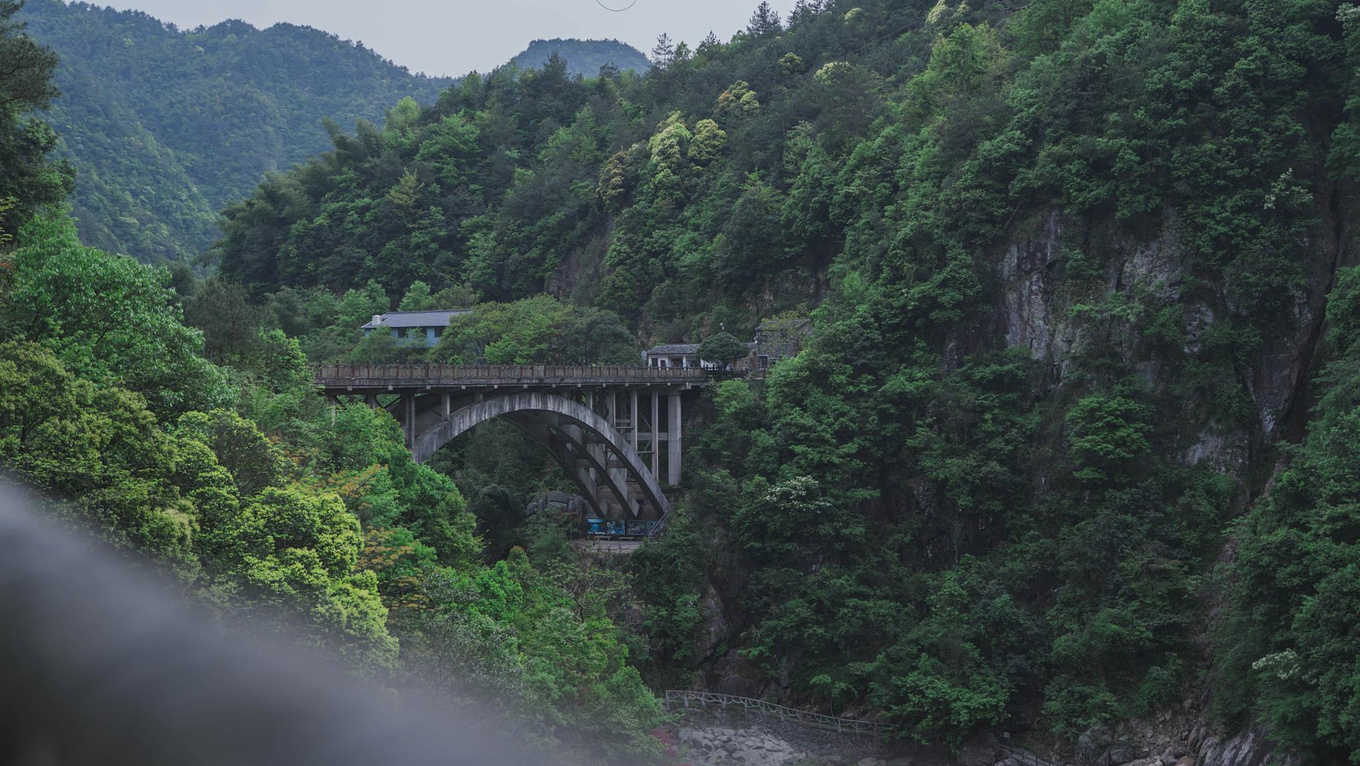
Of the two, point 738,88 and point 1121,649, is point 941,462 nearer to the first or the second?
point 1121,649

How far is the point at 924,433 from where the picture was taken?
4259 centimetres

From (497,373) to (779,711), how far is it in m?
15.0

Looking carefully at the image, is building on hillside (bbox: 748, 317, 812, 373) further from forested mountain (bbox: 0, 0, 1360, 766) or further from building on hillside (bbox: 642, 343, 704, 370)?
building on hillside (bbox: 642, 343, 704, 370)

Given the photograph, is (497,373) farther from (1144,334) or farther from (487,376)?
(1144,334)

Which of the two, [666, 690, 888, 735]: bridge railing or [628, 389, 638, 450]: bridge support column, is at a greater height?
[628, 389, 638, 450]: bridge support column

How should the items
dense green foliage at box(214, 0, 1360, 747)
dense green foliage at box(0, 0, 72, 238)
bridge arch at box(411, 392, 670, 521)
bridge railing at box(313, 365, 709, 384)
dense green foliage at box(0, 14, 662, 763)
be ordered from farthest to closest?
bridge arch at box(411, 392, 670, 521) → dense green foliage at box(214, 0, 1360, 747) → bridge railing at box(313, 365, 709, 384) → dense green foliage at box(0, 0, 72, 238) → dense green foliage at box(0, 14, 662, 763)

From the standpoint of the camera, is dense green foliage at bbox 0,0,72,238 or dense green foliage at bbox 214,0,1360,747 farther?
dense green foliage at bbox 214,0,1360,747

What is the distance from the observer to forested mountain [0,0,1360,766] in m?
22.0

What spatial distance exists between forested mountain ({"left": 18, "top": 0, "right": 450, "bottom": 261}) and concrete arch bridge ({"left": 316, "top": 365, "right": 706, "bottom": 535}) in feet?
153

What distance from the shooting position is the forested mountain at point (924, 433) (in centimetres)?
2197

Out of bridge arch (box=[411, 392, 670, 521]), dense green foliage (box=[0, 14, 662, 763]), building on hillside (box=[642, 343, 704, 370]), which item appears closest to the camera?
dense green foliage (box=[0, 14, 662, 763])

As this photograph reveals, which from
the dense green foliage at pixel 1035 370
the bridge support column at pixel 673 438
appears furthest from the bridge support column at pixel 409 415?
the bridge support column at pixel 673 438

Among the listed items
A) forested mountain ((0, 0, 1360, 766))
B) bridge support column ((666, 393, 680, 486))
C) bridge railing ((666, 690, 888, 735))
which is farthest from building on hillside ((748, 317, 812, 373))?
bridge railing ((666, 690, 888, 735))

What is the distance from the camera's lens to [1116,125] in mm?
42375
